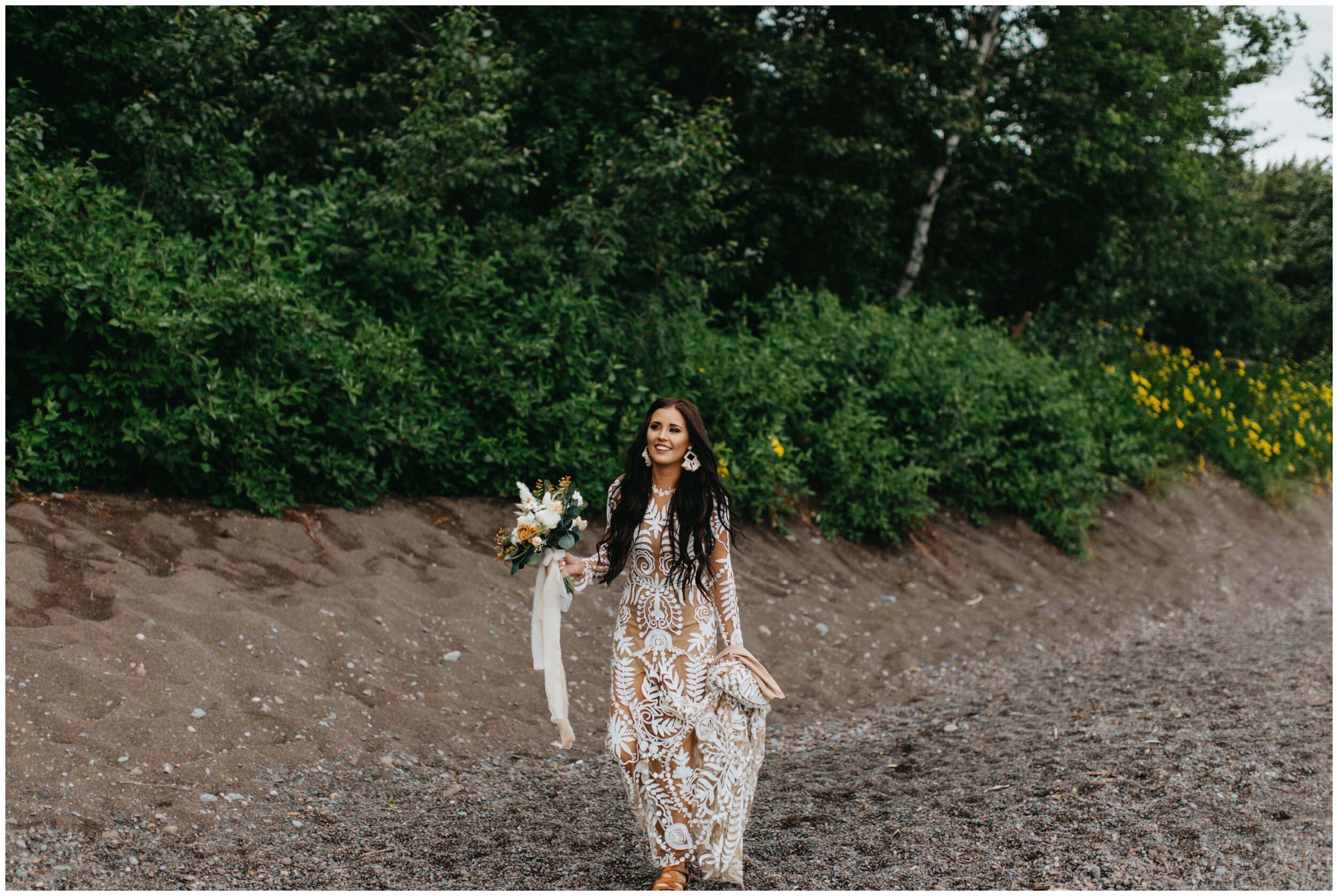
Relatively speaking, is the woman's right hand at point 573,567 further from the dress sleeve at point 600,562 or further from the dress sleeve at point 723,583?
the dress sleeve at point 723,583

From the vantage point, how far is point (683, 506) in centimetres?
372

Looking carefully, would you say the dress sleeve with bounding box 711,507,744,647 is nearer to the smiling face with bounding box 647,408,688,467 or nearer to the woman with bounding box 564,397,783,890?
the woman with bounding box 564,397,783,890

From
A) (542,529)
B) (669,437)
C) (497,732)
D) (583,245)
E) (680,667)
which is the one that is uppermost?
(583,245)

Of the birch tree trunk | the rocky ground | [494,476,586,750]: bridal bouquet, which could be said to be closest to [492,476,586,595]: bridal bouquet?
[494,476,586,750]: bridal bouquet

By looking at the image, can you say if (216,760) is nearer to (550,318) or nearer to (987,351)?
(550,318)

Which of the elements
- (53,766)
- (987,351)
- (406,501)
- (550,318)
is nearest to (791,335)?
(987,351)

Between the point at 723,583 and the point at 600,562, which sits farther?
the point at 600,562

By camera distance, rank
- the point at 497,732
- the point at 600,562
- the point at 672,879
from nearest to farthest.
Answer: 1. the point at 672,879
2. the point at 600,562
3. the point at 497,732

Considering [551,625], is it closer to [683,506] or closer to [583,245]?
[683,506]

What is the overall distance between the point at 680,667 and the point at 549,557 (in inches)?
25.9

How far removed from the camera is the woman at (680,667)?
144 inches

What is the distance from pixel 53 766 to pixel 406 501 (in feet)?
12.2

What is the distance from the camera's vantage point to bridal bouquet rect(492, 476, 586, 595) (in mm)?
3709

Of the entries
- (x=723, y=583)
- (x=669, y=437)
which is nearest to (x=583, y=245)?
(x=669, y=437)
